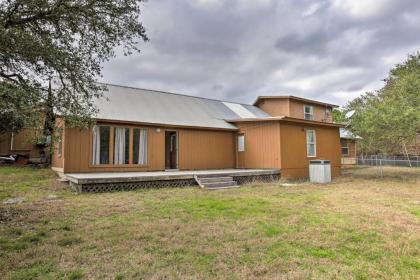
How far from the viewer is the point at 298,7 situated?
10.4 m

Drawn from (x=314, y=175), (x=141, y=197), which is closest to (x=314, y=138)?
(x=314, y=175)

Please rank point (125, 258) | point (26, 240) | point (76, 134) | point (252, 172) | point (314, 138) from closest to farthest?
point (125, 258) → point (26, 240) → point (76, 134) → point (252, 172) → point (314, 138)

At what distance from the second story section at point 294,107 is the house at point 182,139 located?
378 centimetres

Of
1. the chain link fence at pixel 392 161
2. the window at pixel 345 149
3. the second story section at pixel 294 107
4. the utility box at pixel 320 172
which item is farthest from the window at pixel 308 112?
the utility box at pixel 320 172

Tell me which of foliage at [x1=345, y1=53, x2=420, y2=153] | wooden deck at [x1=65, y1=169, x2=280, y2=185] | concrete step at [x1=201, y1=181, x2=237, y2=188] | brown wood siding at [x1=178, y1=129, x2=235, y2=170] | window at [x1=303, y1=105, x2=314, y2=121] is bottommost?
concrete step at [x1=201, y1=181, x2=237, y2=188]

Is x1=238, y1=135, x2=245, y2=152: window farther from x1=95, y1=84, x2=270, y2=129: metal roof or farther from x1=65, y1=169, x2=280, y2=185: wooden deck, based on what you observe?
x1=65, y1=169, x2=280, y2=185: wooden deck

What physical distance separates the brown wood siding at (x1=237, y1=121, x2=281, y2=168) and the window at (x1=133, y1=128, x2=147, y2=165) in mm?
5058

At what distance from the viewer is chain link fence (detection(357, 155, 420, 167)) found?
72.4 ft

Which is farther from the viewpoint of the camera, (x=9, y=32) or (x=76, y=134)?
(x=76, y=134)

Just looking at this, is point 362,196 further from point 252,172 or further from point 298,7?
point 298,7

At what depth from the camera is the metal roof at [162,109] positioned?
1170 centimetres

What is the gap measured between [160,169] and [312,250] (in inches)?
366

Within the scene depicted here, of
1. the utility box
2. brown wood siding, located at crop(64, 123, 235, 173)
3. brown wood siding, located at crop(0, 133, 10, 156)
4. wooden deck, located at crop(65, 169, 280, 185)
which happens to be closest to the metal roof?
brown wood siding, located at crop(64, 123, 235, 173)

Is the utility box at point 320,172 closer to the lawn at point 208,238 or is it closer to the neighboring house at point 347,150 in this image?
the lawn at point 208,238
